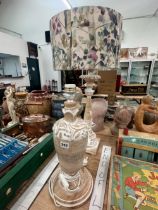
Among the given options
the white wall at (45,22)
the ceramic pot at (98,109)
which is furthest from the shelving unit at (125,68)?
the ceramic pot at (98,109)

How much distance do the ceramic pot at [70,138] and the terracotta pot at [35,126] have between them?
39cm

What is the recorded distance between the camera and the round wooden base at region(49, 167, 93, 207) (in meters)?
0.48

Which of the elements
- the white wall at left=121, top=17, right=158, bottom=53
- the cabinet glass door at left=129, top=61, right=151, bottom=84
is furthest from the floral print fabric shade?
the white wall at left=121, top=17, right=158, bottom=53

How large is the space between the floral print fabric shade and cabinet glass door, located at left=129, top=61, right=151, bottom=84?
3.62m

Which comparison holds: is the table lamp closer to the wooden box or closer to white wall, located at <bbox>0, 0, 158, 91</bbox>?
the wooden box

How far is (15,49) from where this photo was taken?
355 cm

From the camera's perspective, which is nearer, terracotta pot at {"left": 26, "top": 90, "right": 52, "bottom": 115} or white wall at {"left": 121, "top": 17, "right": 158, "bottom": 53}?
terracotta pot at {"left": 26, "top": 90, "right": 52, "bottom": 115}

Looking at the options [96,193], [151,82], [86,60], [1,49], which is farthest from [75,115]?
[151,82]

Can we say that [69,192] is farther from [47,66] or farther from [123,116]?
[47,66]

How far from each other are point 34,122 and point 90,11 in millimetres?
665

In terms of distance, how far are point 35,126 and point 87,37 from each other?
613 mm

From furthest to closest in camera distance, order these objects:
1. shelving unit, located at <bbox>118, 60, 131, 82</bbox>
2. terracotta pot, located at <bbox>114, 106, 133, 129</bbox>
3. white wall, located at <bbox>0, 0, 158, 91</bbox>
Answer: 1. shelving unit, located at <bbox>118, 60, 131, 82</bbox>
2. white wall, located at <bbox>0, 0, 158, 91</bbox>
3. terracotta pot, located at <bbox>114, 106, 133, 129</bbox>

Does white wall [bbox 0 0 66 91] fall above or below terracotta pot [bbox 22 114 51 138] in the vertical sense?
above

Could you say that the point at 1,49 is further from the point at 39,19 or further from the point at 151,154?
the point at 151,154
